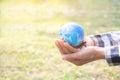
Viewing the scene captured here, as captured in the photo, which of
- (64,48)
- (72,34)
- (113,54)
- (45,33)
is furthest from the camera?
(45,33)

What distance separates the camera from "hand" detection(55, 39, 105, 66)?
1863 millimetres

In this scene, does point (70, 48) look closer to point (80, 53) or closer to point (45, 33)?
point (80, 53)

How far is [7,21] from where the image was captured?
17.9ft

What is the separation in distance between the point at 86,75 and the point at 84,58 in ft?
4.68

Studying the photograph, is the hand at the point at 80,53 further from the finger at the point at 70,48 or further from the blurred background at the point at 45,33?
the blurred background at the point at 45,33

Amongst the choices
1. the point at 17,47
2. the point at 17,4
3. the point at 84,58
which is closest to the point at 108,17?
the point at 17,47

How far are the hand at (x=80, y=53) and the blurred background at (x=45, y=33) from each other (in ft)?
4.46

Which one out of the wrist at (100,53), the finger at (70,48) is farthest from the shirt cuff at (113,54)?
the finger at (70,48)

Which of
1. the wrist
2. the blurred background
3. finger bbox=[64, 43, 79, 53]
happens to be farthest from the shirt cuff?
the blurred background

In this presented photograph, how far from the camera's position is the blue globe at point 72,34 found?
6.65 ft

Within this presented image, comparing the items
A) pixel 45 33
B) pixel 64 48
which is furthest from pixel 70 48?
pixel 45 33

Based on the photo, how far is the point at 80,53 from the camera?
1903 millimetres

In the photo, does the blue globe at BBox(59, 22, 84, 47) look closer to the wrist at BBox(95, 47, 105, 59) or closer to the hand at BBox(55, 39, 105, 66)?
the hand at BBox(55, 39, 105, 66)

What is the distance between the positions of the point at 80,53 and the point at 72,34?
0.24 metres
